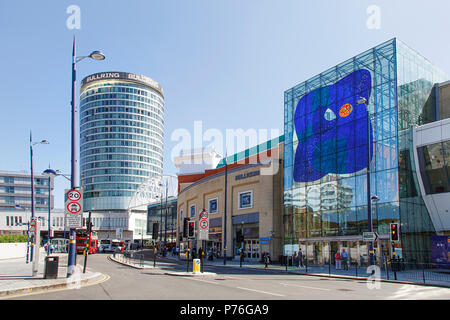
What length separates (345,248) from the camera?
39.4m

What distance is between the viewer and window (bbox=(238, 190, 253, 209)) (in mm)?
53469

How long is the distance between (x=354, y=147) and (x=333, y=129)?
3724mm

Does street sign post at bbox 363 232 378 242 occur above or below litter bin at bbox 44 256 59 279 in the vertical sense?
above

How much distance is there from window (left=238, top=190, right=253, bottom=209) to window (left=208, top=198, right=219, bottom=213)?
6.76 meters

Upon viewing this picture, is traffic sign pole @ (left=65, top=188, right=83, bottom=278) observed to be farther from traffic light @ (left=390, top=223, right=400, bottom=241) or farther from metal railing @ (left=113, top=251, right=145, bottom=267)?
traffic light @ (left=390, top=223, right=400, bottom=241)

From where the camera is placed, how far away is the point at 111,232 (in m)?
154

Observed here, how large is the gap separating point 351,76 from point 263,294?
31069mm

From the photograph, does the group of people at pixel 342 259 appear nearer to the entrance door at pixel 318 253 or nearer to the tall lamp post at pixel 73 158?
the entrance door at pixel 318 253

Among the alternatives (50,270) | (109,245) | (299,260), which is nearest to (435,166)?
(299,260)

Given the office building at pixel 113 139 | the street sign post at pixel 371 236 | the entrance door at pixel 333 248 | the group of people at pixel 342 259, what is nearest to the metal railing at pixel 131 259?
the group of people at pixel 342 259

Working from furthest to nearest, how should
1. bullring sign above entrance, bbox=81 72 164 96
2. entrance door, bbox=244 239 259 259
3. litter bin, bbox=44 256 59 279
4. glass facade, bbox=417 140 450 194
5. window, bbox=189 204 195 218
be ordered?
bullring sign above entrance, bbox=81 72 164 96, window, bbox=189 204 195 218, entrance door, bbox=244 239 259 259, glass facade, bbox=417 140 450 194, litter bin, bbox=44 256 59 279

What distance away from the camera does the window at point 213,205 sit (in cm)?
6186

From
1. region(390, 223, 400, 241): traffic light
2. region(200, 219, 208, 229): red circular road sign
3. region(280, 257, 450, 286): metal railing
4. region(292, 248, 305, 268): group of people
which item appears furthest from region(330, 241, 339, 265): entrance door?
region(200, 219, 208, 229): red circular road sign

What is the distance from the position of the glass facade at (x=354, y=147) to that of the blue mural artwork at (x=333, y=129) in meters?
0.09
